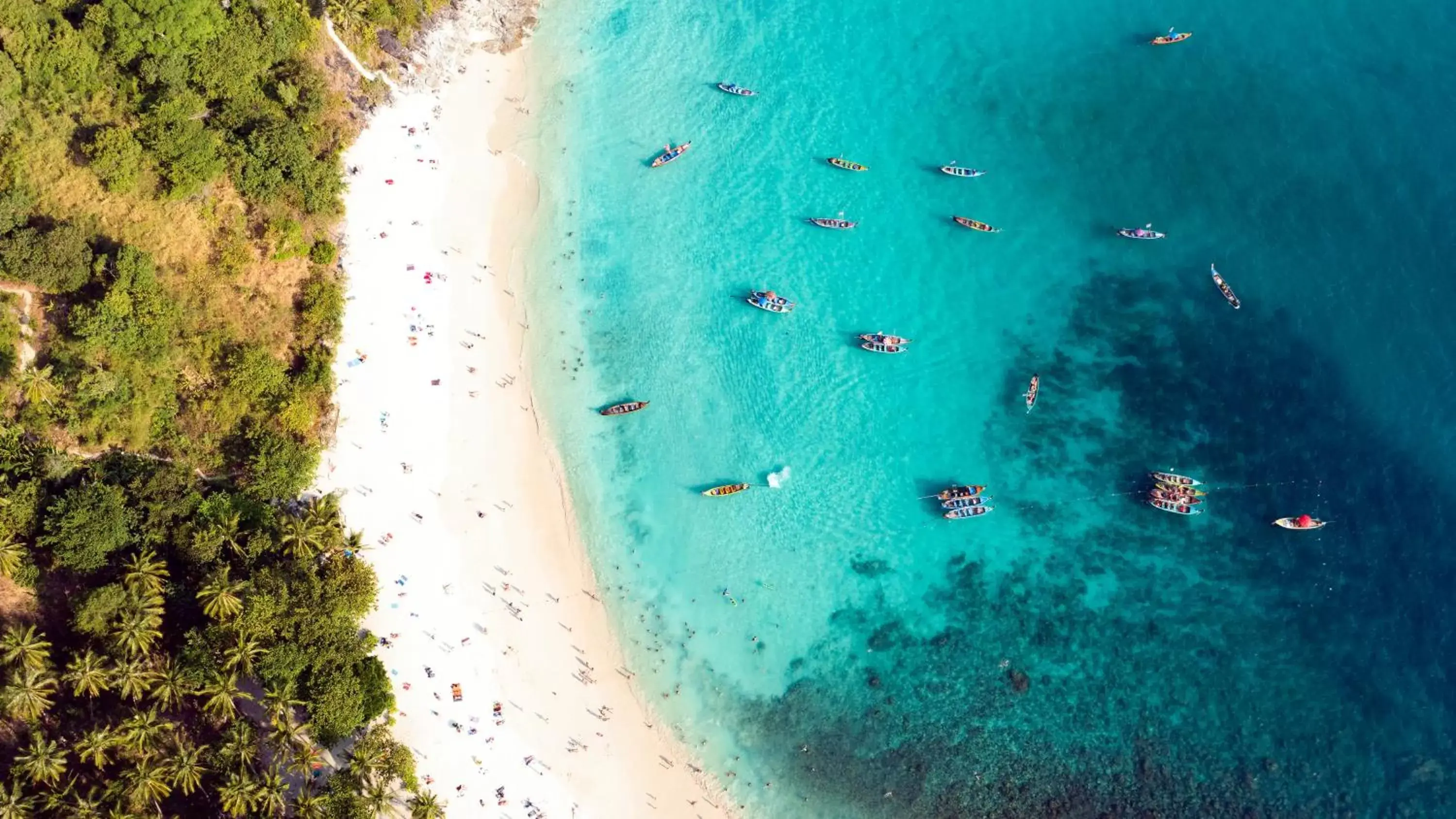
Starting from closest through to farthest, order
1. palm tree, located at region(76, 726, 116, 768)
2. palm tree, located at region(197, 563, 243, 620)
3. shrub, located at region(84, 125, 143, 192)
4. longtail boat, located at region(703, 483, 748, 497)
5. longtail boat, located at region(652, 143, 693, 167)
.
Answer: palm tree, located at region(76, 726, 116, 768)
palm tree, located at region(197, 563, 243, 620)
shrub, located at region(84, 125, 143, 192)
longtail boat, located at region(703, 483, 748, 497)
longtail boat, located at region(652, 143, 693, 167)

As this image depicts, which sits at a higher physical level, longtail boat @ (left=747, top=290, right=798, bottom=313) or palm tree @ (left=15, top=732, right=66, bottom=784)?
longtail boat @ (left=747, top=290, right=798, bottom=313)

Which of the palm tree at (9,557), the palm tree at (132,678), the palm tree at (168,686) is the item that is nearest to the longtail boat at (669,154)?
the palm tree at (168,686)

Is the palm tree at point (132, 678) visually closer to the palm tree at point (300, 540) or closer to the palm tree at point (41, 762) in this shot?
the palm tree at point (41, 762)

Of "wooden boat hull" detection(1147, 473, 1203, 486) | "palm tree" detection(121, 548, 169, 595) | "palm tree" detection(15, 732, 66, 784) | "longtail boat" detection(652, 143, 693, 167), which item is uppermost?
"longtail boat" detection(652, 143, 693, 167)

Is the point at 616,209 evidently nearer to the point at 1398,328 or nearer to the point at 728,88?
the point at 728,88

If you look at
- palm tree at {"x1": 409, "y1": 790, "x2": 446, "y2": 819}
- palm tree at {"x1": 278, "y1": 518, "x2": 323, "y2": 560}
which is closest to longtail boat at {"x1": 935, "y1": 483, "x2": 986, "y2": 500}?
palm tree at {"x1": 409, "y1": 790, "x2": 446, "y2": 819}

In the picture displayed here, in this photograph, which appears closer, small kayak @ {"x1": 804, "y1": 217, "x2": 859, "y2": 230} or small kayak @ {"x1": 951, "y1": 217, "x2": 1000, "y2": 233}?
small kayak @ {"x1": 804, "y1": 217, "x2": 859, "y2": 230}

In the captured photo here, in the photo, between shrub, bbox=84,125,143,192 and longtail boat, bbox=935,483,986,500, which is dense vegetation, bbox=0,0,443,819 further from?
longtail boat, bbox=935,483,986,500
